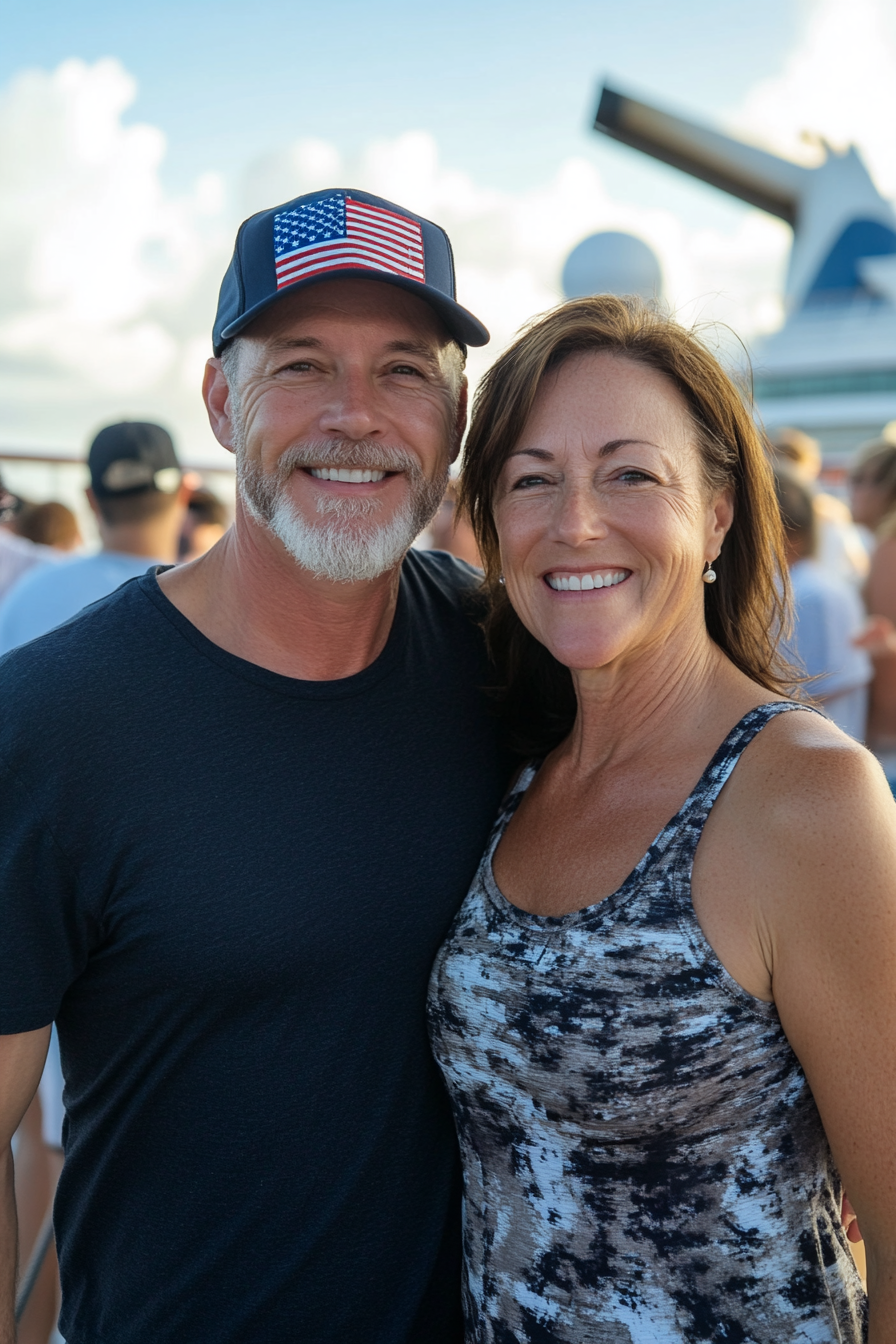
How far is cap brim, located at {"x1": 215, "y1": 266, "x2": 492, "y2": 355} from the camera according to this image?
77.1 inches

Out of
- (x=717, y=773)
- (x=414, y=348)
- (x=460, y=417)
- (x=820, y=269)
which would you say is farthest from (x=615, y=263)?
(x=820, y=269)

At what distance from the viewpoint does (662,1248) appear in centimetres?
160

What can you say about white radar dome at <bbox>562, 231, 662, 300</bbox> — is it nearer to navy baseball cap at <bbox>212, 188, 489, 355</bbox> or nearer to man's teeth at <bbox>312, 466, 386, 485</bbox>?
navy baseball cap at <bbox>212, 188, 489, 355</bbox>

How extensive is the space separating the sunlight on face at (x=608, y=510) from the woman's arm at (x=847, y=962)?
0.45m

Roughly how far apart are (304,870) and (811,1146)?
2.96ft

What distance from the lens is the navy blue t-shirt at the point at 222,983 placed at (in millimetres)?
1770

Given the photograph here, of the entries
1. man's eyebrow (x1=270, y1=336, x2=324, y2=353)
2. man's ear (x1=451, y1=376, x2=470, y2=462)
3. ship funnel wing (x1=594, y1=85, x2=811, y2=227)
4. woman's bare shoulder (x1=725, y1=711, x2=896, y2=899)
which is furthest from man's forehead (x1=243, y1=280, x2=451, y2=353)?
ship funnel wing (x1=594, y1=85, x2=811, y2=227)

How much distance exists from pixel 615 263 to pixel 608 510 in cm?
1559

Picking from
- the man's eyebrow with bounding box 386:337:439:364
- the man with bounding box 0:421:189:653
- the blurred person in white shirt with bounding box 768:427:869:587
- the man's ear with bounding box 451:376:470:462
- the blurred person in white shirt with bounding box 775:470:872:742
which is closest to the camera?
the man's eyebrow with bounding box 386:337:439:364

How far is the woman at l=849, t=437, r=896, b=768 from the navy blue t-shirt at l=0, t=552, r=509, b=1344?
9.05 feet

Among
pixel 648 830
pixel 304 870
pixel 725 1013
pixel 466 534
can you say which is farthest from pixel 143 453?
pixel 725 1013

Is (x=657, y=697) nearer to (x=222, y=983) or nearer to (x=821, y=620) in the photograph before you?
(x=222, y=983)

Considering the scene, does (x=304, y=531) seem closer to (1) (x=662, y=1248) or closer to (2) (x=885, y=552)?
(1) (x=662, y=1248)

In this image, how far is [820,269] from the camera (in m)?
35.9
